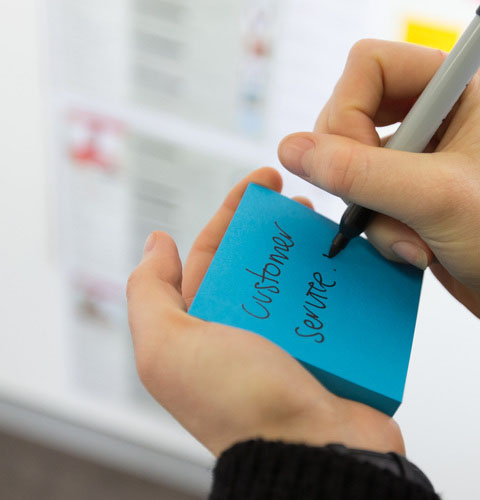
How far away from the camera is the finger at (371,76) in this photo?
1.37ft

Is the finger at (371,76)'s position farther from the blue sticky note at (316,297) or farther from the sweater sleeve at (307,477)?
the sweater sleeve at (307,477)

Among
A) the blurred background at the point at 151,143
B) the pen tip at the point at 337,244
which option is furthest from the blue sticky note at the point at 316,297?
the blurred background at the point at 151,143

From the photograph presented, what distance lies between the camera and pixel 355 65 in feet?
1.38

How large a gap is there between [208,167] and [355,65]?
0.21m

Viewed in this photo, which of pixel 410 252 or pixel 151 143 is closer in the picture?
pixel 410 252

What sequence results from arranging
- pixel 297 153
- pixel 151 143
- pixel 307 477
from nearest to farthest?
pixel 307 477, pixel 297 153, pixel 151 143

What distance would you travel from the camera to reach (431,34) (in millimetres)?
467

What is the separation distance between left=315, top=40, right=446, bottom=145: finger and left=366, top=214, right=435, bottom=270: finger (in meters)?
0.06

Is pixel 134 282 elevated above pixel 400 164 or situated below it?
below

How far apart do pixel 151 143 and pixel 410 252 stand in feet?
1.03

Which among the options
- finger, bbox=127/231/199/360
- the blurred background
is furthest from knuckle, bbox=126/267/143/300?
the blurred background

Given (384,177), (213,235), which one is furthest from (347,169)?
(213,235)

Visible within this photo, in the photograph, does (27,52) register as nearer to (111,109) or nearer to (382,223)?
(111,109)

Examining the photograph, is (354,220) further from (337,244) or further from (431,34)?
(431,34)
